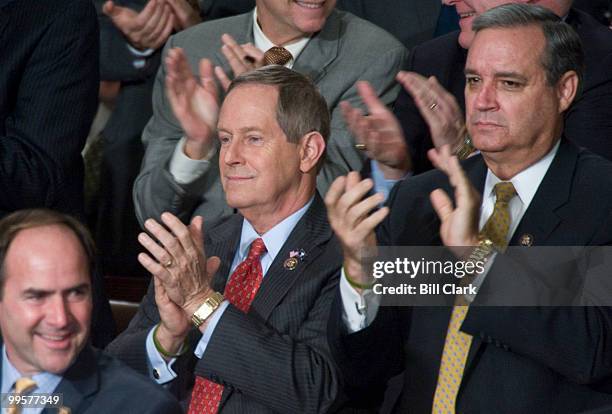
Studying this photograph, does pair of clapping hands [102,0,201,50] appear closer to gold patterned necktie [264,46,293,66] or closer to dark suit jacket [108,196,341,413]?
gold patterned necktie [264,46,293,66]

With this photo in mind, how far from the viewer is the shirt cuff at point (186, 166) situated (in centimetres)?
267

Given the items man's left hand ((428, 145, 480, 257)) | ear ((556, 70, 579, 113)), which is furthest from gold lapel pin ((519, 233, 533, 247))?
ear ((556, 70, 579, 113))

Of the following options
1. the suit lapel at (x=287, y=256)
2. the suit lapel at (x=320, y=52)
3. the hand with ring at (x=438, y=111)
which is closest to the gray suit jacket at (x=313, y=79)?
the suit lapel at (x=320, y=52)

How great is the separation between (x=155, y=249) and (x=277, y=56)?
2.75 feet

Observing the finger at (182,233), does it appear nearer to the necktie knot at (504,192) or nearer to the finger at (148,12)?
the necktie knot at (504,192)

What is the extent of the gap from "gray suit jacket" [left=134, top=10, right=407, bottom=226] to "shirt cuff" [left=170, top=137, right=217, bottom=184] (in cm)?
2

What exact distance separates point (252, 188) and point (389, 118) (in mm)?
311

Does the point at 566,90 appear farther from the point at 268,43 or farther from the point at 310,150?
the point at 268,43

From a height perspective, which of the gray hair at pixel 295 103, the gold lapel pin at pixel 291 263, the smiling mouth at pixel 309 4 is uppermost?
the gray hair at pixel 295 103

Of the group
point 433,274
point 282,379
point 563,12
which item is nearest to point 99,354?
point 282,379

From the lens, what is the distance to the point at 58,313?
2035mm

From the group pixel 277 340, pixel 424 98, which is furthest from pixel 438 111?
pixel 277 340

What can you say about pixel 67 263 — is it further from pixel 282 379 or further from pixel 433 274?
pixel 433 274

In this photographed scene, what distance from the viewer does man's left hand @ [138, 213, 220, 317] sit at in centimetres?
223
